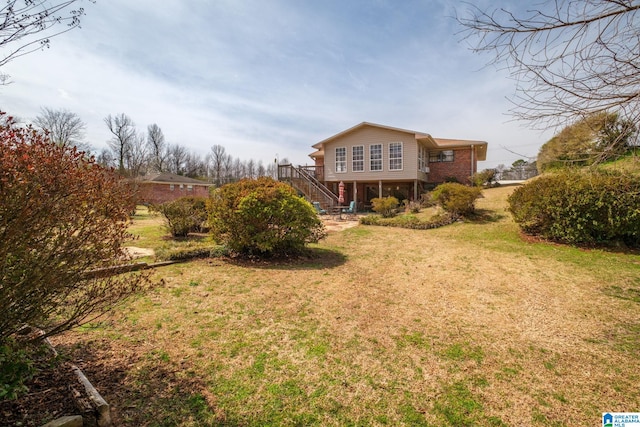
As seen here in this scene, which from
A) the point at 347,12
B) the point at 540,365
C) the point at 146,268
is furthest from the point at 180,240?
the point at 540,365

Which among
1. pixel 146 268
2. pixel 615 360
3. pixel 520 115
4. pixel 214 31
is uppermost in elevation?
pixel 214 31

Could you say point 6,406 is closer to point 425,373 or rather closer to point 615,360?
point 425,373

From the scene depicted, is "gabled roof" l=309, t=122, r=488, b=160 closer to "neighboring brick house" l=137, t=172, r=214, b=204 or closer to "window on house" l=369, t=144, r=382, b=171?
"window on house" l=369, t=144, r=382, b=171

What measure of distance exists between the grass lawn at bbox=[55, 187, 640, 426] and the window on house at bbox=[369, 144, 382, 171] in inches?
585

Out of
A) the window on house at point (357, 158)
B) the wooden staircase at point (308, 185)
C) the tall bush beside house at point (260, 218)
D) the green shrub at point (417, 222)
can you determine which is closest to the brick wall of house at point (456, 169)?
the window on house at point (357, 158)

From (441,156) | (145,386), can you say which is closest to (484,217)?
(441,156)

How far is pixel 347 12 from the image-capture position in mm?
7566

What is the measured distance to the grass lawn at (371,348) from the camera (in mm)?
2367

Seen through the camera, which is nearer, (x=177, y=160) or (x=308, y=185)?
(x=308, y=185)

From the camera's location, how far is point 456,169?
21594 millimetres

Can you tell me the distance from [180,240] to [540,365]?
9.80m

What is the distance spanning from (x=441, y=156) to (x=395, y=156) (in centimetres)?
503

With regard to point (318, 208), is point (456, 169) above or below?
above

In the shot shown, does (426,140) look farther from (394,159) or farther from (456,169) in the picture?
(456,169)
